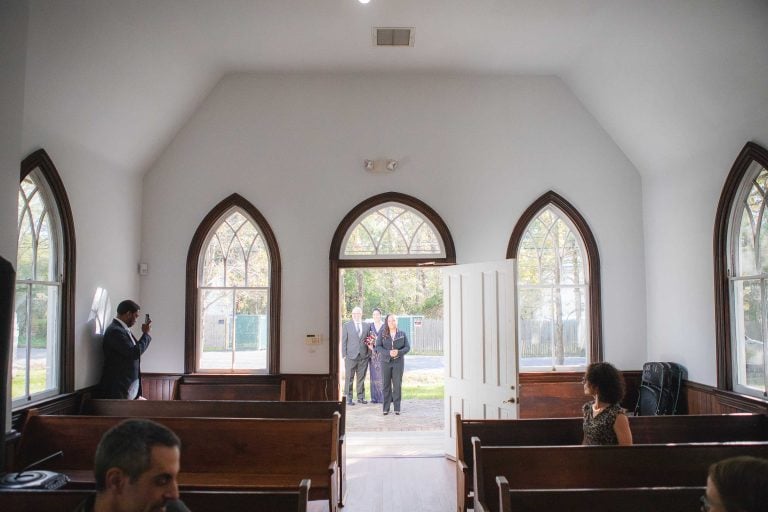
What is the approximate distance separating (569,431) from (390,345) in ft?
13.4

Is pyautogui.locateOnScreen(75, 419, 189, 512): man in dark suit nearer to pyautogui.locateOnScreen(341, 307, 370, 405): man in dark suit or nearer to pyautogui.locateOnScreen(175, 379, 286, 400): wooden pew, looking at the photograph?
pyautogui.locateOnScreen(175, 379, 286, 400): wooden pew

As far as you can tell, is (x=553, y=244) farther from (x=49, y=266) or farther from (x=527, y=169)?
(x=49, y=266)

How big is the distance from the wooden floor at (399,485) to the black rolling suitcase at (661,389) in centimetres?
205

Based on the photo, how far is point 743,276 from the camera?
468 cm

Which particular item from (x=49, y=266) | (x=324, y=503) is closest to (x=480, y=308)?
(x=324, y=503)

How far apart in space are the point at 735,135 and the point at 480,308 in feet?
8.33

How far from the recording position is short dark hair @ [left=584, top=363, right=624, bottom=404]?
2967 millimetres

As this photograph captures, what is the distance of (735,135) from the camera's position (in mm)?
4598

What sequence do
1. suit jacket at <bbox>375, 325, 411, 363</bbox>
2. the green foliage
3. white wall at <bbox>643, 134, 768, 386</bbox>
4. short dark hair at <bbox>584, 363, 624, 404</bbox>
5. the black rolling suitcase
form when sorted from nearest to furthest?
short dark hair at <bbox>584, 363, 624, 404</bbox> < white wall at <bbox>643, 134, 768, 386</bbox> < the black rolling suitcase < suit jacket at <bbox>375, 325, 411, 363</bbox> < the green foliage

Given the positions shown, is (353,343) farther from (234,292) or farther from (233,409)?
(233,409)

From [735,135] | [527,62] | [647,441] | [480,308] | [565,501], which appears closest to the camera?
[565,501]

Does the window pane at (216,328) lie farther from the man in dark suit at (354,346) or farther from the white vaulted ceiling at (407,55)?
the man in dark suit at (354,346)

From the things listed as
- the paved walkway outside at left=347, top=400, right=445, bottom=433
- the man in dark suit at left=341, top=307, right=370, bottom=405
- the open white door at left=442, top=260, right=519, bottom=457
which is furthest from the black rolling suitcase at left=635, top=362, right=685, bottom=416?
the man in dark suit at left=341, top=307, right=370, bottom=405

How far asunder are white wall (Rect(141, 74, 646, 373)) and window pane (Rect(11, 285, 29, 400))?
1744mm
